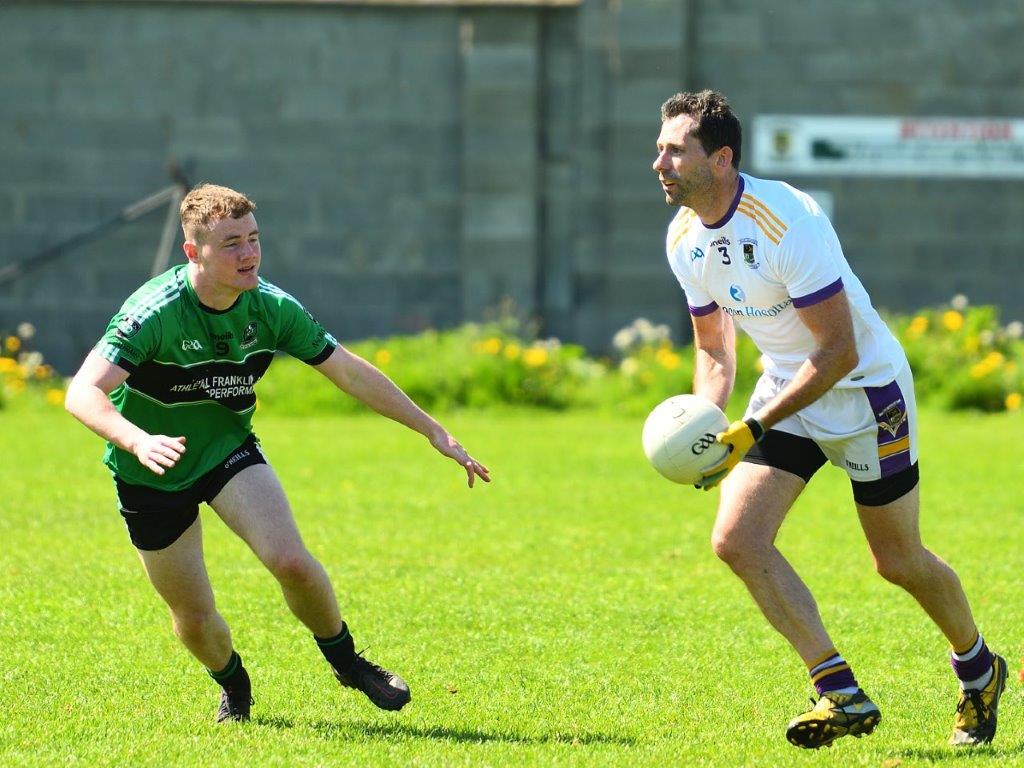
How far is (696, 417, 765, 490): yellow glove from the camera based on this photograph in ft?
18.7

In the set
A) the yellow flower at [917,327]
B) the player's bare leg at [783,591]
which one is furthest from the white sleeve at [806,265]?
the yellow flower at [917,327]

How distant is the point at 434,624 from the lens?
806cm

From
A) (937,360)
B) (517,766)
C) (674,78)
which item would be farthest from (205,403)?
(674,78)

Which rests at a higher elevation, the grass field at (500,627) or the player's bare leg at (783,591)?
the player's bare leg at (783,591)

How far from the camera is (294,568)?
5984 millimetres

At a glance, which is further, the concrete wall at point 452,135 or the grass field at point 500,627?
the concrete wall at point 452,135

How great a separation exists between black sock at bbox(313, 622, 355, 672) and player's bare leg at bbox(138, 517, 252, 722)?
36 centimetres

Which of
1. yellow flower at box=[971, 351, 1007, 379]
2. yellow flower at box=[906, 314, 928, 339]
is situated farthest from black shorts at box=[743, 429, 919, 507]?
yellow flower at box=[906, 314, 928, 339]

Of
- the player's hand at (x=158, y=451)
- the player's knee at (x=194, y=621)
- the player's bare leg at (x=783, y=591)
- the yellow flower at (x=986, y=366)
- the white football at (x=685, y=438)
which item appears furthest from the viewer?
the yellow flower at (x=986, y=366)

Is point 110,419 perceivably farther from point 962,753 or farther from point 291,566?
point 962,753

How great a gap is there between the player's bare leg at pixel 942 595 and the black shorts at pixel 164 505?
252 centimetres

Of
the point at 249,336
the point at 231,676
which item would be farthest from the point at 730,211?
the point at 231,676

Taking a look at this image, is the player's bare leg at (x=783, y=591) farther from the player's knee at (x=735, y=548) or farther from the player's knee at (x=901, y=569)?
the player's knee at (x=901, y=569)

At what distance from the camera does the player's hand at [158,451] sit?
5.29 metres
